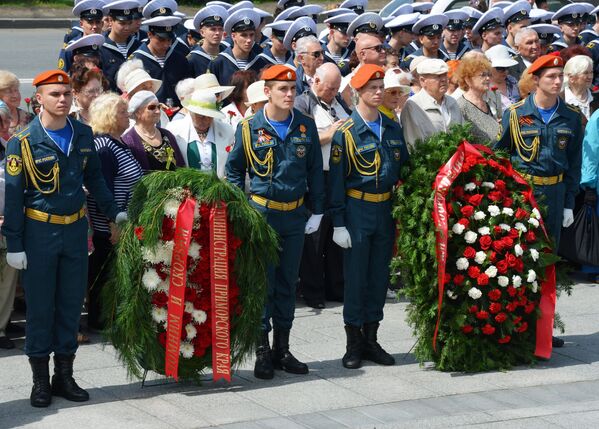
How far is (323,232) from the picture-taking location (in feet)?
35.8

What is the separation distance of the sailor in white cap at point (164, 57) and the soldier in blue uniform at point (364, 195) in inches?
150

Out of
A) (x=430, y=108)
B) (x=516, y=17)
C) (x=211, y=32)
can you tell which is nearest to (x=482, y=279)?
(x=430, y=108)

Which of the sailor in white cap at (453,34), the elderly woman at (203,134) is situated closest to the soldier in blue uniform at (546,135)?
the elderly woman at (203,134)

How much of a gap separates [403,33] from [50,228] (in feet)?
23.3

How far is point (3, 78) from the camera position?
9.95 metres

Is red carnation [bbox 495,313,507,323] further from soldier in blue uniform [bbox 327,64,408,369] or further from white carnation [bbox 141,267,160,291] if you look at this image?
white carnation [bbox 141,267,160,291]

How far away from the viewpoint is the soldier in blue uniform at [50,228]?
25.6ft

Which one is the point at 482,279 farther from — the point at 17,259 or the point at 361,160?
the point at 17,259

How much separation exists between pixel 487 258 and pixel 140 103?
2.86 metres

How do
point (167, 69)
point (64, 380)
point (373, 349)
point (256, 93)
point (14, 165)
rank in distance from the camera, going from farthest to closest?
point (167, 69)
point (256, 93)
point (373, 349)
point (64, 380)
point (14, 165)

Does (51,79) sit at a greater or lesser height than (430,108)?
greater

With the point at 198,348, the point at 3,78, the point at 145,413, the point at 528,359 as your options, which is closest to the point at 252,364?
the point at 198,348

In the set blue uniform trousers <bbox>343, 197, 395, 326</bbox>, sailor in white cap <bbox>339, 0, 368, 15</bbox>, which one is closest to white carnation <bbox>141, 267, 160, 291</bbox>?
blue uniform trousers <bbox>343, 197, 395, 326</bbox>

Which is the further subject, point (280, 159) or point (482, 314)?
point (482, 314)
